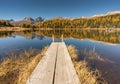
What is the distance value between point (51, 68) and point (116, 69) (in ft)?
19.9

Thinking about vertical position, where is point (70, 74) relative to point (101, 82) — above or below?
above

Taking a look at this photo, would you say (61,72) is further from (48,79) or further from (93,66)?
(93,66)

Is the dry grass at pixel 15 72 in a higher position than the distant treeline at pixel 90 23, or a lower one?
lower

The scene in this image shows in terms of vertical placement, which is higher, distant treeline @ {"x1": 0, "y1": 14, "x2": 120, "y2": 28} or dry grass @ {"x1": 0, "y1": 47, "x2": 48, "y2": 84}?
distant treeline @ {"x1": 0, "y1": 14, "x2": 120, "y2": 28}

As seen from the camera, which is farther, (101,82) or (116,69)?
(116,69)

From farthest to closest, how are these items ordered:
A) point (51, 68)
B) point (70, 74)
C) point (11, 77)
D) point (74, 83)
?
point (11, 77) < point (51, 68) < point (70, 74) < point (74, 83)

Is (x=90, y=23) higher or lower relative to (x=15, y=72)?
higher

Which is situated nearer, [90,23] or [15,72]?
[15,72]

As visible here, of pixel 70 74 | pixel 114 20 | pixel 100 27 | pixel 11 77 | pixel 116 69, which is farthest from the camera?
pixel 100 27

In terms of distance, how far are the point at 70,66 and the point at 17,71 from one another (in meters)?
4.13

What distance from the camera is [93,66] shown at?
12.6 metres

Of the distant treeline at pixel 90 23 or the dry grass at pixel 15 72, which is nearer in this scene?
the dry grass at pixel 15 72

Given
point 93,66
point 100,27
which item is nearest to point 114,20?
point 100,27

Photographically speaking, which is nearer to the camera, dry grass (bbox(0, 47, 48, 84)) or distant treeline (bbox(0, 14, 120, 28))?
dry grass (bbox(0, 47, 48, 84))
